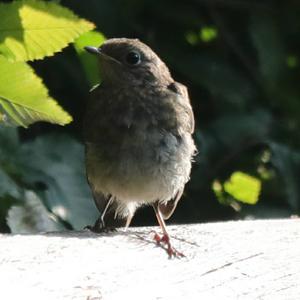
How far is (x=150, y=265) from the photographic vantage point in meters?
3.00

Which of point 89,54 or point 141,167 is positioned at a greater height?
point 89,54

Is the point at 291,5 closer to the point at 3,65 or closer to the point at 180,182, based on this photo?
the point at 180,182

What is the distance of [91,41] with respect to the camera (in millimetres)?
3637

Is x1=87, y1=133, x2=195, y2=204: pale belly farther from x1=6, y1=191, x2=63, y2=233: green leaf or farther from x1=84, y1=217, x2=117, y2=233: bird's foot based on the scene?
x1=6, y1=191, x2=63, y2=233: green leaf

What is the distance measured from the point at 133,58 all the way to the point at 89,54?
429 millimetres

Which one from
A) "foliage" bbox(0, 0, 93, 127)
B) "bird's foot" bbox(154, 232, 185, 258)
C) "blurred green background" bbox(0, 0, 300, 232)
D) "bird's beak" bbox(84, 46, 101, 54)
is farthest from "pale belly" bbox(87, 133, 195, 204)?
"foliage" bbox(0, 0, 93, 127)

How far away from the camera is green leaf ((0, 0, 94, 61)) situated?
2939 millimetres

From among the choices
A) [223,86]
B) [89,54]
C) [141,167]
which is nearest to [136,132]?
[141,167]

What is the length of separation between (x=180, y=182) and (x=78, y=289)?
4.61 feet

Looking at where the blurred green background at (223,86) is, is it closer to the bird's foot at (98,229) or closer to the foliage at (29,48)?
the bird's foot at (98,229)

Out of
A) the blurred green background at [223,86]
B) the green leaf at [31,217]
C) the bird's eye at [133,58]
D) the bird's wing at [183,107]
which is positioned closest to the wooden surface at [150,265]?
the green leaf at [31,217]

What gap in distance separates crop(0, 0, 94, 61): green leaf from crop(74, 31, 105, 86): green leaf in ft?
1.91

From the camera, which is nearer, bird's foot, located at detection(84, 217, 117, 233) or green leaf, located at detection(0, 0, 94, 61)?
green leaf, located at detection(0, 0, 94, 61)

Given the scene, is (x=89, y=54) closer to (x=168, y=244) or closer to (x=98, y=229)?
(x=98, y=229)
